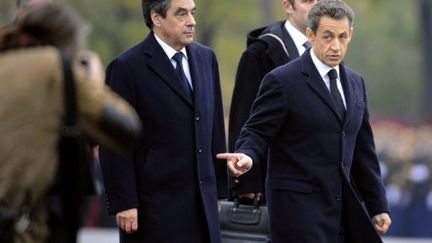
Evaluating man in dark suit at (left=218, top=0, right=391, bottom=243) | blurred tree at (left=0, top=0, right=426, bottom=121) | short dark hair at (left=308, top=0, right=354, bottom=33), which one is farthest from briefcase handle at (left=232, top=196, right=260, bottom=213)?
blurred tree at (left=0, top=0, right=426, bottom=121)

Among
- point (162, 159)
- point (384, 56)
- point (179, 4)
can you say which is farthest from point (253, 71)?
point (384, 56)

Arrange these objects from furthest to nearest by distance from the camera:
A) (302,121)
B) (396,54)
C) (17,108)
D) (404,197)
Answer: (396,54), (404,197), (302,121), (17,108)

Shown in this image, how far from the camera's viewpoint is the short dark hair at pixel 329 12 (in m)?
8.41

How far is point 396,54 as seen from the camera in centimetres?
3516

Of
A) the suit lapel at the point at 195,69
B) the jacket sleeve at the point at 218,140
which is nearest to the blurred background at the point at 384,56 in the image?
the jacket sleeve at the point at 218,140

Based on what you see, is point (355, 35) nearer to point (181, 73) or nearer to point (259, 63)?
point (259, 63)

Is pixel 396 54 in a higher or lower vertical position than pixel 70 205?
lower

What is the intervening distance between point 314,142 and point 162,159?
2.92 ft

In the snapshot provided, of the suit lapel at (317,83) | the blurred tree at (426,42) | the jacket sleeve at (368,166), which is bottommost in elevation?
the blurred tree at (426,42)

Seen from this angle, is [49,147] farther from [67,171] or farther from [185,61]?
[185,61]

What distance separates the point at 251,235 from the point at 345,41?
1.41 m

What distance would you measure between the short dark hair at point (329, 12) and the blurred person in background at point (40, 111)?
9.00 ft

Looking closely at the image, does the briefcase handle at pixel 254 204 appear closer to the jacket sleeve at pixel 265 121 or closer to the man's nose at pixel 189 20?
the jacket sleeve at pixel 265 121

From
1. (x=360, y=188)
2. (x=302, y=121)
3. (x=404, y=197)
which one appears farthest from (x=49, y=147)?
(x=404, y=197)
